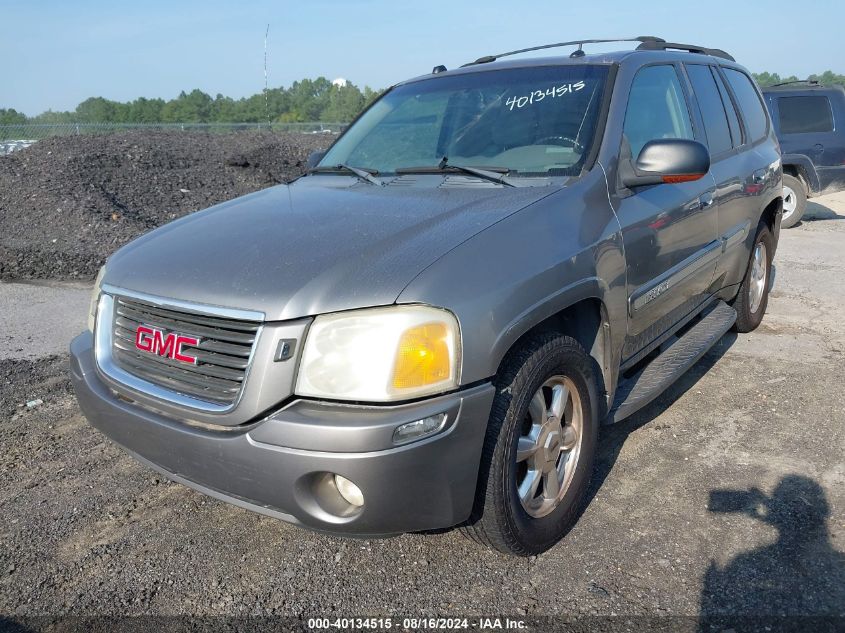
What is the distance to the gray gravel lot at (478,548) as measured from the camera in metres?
2.55

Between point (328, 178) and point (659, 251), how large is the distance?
173cm

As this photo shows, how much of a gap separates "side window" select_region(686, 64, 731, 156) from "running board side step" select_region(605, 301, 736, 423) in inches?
41.7

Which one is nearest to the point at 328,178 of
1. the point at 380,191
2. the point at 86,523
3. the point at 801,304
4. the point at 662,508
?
the point at 380,191

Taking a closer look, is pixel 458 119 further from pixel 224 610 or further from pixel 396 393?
pixel 224 610

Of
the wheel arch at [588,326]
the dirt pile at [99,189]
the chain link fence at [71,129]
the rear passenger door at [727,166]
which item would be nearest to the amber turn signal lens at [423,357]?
the wheel arch at [588,326]

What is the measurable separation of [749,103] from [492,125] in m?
2.72

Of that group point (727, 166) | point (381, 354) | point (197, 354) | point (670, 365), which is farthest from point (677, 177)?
point (197, 354)

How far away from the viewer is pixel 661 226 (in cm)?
344

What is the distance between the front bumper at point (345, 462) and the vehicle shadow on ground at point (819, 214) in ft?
34.5

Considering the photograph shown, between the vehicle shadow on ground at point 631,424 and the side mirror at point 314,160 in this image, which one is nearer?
the vehicle shadow on ground at point 631,424

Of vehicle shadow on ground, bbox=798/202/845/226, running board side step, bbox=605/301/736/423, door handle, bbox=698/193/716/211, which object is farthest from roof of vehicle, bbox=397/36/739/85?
vehicle shadow on ground, bbox=798/202/845/226

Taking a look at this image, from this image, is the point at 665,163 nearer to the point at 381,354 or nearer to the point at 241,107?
the point at 381,354

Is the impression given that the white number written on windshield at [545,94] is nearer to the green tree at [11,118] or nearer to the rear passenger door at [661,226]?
the rear passenger door at [661,226]

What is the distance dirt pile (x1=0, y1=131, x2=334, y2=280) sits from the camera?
26.6ft
